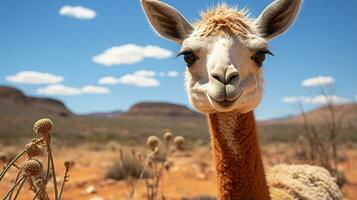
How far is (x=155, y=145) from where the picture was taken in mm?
5605

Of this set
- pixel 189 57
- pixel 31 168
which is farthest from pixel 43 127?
pixel 189 57

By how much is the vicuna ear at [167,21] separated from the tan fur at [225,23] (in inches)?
5.9

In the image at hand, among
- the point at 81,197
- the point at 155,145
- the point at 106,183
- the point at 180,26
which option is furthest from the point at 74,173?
the point at 180,26

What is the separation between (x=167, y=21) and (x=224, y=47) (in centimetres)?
92

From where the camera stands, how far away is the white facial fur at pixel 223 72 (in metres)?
3.63

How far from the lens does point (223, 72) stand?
11.9 feet

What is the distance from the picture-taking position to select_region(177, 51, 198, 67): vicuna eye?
4156 mm

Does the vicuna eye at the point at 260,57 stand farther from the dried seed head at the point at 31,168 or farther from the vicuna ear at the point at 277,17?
the dried seed head at the point at 31,168

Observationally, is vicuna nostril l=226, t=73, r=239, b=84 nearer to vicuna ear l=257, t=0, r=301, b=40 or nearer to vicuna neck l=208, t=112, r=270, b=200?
vicuna neck l=208, t=112, r=270, b=200

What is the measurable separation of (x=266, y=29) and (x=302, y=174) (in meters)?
2.16

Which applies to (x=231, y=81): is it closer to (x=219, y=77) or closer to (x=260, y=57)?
(x=219, y=77)

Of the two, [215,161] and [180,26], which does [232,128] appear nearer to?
[215,161]

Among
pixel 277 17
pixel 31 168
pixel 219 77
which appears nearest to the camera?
pixel 31 168

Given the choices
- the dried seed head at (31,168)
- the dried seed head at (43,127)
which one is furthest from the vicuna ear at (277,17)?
the dried seed head at (31,168)
